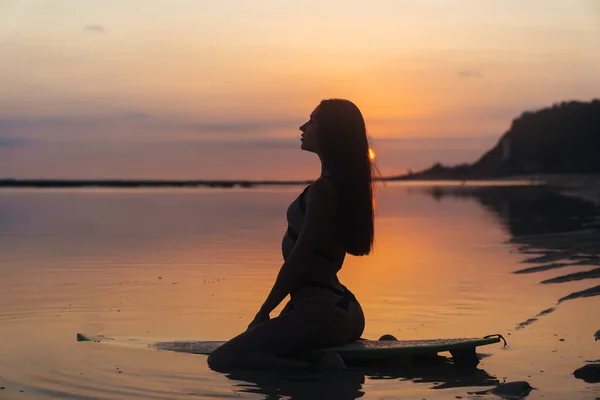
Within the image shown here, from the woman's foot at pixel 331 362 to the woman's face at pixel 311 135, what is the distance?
144cm

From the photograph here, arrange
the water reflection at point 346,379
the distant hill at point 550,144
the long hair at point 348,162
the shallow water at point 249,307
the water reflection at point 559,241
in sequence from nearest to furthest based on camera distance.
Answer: the water reflection at point 346,379
the shallow water at point 249,307
the long hair at point 348,162
the water reflection at point 559,241
the distant hill at point 550,144

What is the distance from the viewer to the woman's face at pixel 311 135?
22.6 feet

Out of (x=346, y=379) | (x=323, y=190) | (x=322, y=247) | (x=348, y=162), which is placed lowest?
(x=346, y=379)

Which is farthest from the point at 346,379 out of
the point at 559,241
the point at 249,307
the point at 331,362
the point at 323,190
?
the point at 559,241

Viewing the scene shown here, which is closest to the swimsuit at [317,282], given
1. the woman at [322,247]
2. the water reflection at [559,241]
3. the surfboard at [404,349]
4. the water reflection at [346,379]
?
the woman at [322,247]

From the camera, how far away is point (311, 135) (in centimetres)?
690

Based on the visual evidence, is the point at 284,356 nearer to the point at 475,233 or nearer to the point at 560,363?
the point at 560,363

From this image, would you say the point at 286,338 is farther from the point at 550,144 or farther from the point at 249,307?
the point at 550,144

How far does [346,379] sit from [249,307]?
3466 mm

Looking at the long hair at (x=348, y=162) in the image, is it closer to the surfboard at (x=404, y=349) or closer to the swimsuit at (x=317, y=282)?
the swimsuit at (x=317, y=282)

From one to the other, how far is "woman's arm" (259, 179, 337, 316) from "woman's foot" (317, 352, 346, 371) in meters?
0.51

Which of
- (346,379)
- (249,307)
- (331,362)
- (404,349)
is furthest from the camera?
(249,307)

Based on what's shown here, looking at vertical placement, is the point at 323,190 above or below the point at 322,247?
above

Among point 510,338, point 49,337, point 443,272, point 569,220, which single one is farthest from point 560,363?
point 569,220
